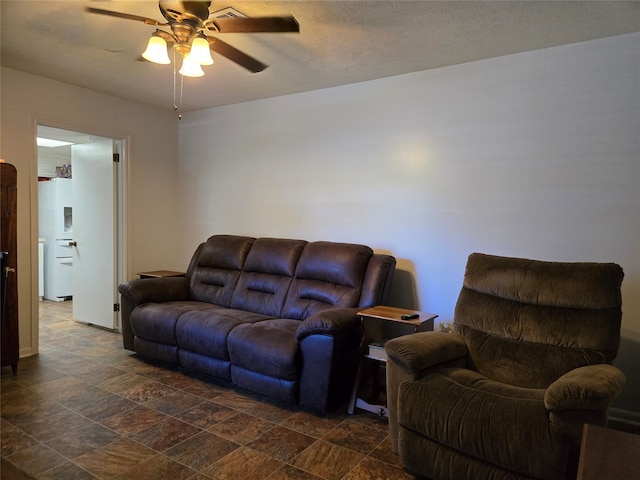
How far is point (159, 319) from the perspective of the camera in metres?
3.32

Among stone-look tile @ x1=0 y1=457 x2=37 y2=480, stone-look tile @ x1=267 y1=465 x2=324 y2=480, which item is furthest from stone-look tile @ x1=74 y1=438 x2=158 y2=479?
stone-look tile @ x1=267 y1=465 x2=324 y2=480

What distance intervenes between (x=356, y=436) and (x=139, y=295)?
2.23 meters

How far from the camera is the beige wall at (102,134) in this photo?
344 centimetres

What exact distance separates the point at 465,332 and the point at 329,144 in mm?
2036

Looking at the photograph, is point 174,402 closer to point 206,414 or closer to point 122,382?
point 206,414

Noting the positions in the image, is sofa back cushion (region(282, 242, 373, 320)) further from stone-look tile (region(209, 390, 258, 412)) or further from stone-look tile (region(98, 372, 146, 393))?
stone-look tile (region(98, 372, 146, 393))

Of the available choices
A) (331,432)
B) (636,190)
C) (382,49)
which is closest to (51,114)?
(382,49)

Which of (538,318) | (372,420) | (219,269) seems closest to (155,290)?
(219,269)

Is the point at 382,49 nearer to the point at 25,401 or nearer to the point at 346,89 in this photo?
the point at 346,89

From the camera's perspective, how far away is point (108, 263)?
438cm

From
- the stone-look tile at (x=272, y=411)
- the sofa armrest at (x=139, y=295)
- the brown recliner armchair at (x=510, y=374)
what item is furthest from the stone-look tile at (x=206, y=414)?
the sofa armrest at (x=139, y=295)

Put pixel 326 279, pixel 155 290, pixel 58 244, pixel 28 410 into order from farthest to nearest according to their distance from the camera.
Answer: pixel 58 244
pixel 155 290
pixel 326 279
pixel 28 410

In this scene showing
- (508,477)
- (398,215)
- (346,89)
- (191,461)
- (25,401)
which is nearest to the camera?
(508,477)

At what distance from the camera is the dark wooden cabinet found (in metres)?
3.06
